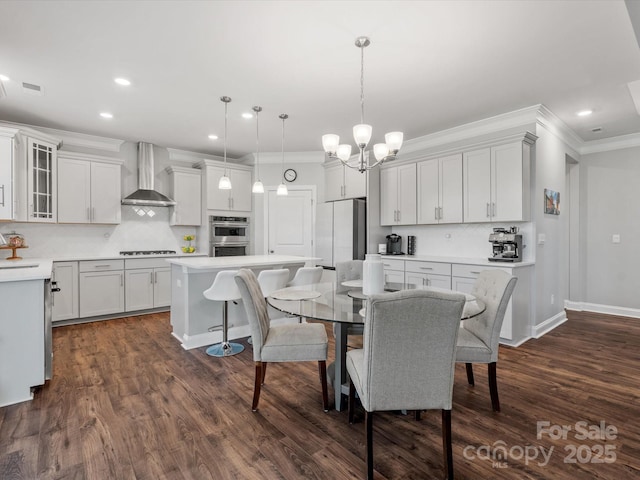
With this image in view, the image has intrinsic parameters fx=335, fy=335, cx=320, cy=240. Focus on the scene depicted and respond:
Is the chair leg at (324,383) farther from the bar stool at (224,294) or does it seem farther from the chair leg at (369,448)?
the bar stool at (224,294)

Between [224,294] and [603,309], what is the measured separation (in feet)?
18.2

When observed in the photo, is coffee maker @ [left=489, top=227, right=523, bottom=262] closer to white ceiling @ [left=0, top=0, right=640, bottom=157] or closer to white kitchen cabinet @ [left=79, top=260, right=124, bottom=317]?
white ceiling @ [left=0, top=0, right=640, bottom=157]

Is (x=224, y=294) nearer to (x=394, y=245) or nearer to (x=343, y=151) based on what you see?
(x=343, y=151)

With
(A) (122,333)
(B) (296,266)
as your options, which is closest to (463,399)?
(B) (296,266)

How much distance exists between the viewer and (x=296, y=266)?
434 centimetres

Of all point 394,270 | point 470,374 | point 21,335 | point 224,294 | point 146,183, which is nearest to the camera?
point 21,335

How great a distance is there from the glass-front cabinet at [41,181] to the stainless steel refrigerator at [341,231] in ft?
12.2

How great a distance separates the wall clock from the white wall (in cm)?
458

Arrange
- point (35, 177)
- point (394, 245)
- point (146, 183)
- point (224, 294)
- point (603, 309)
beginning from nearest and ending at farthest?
point (224, 294)
point (35, 177)
point (603, 309)
point (394, 245)
point (146, 183)

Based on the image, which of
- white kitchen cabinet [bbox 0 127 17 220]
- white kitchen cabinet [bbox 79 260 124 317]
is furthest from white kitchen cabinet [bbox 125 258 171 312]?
white kitchen cabinet [bbox 0 127 17 220]

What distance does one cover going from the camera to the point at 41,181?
14.0 ft

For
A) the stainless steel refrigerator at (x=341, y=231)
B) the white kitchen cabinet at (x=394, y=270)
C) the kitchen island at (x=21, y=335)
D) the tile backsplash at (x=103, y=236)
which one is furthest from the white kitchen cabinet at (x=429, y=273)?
the tile backsplash at (x=103, y=236)

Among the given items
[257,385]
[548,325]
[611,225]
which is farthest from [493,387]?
[611,225]

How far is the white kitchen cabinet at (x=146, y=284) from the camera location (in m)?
4.80
